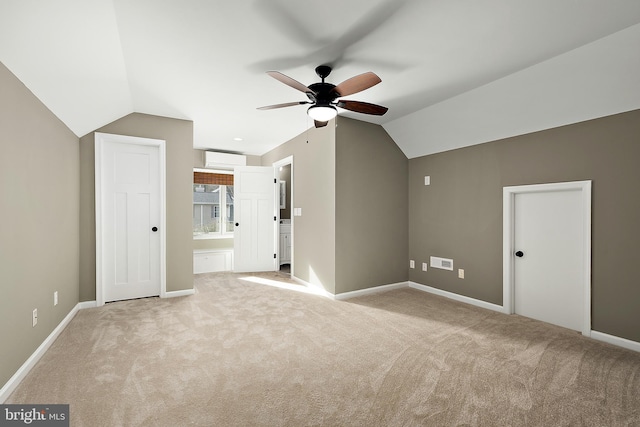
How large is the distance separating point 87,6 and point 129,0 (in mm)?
266

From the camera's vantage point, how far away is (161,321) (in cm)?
322

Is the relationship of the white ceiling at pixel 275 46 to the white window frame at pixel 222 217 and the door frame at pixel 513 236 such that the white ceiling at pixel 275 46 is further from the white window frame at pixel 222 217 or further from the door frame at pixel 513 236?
the white window frame at pixel 222 217

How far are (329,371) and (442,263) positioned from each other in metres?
2.75

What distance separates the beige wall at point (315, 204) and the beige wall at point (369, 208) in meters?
0.12

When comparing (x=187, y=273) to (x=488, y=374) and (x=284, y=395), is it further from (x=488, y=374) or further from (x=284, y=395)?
(x=488, y=374)

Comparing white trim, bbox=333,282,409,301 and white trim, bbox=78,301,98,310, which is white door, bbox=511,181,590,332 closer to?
white trim, bbox=333,282,409,301

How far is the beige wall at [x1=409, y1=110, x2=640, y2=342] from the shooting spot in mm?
2646

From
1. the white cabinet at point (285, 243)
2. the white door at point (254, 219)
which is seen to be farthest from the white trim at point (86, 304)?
the white cabinet at point (285, 243)

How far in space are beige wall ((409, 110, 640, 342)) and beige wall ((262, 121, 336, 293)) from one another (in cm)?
148

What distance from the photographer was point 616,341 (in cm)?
267

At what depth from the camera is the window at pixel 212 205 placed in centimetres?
627

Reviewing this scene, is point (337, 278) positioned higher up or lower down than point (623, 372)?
higher up

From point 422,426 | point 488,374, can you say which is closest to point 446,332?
point 488,374

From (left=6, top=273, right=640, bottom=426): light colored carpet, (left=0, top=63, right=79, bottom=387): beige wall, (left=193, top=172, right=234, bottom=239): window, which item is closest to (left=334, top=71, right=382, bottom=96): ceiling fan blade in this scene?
(left=6, top=273, right=640, bottom=426): light colored carpet
